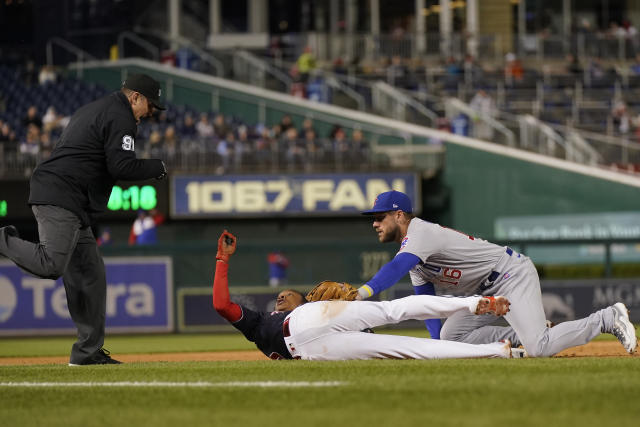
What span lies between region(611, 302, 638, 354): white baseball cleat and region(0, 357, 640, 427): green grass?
49cm

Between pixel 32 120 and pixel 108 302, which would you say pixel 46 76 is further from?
pixel 108 302

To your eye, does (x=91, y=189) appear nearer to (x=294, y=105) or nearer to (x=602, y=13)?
(x=294, y=105)

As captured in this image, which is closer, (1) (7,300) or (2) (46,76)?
(1) (7,300)

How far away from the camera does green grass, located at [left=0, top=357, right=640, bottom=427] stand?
16.8 ft

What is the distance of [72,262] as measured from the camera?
7.93 meters

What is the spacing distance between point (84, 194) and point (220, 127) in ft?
54.5

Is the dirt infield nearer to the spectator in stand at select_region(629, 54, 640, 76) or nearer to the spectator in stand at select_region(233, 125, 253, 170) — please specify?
the spectator in stand at select_region(233, 125, 253, 170)

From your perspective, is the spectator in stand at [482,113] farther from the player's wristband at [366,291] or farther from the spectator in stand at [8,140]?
the player's wristband at [366,291]

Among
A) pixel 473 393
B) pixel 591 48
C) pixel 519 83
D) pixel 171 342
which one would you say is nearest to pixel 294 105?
pixel 519 83

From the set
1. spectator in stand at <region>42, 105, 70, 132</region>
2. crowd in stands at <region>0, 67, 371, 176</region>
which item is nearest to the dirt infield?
crowd in stands at <region>0, 67, 371, 176</region>

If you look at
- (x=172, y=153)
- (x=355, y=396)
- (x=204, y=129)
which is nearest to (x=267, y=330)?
(x=355, y=396)

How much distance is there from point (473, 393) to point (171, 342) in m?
10.00

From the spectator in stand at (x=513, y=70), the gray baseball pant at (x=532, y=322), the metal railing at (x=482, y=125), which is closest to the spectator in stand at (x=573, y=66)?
the spectator in stand at (x=513, y=70)

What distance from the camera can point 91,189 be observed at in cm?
790
